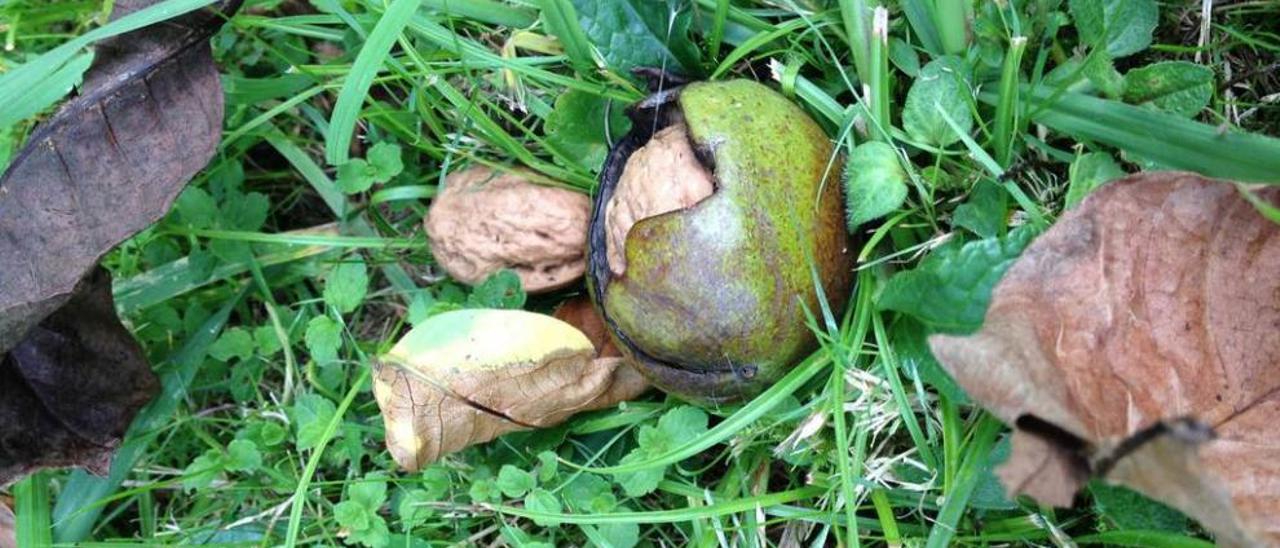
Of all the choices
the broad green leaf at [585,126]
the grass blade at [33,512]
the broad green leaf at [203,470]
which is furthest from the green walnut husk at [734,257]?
the grass blade at [33,512]

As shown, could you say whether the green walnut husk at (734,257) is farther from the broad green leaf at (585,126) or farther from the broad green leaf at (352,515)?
the broad green leaf at (352,515)

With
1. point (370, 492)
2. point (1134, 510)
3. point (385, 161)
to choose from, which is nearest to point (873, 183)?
point (1134, 510)

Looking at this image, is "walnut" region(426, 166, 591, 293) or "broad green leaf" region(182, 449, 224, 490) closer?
"walnut" region(426, 166, 591, 293)

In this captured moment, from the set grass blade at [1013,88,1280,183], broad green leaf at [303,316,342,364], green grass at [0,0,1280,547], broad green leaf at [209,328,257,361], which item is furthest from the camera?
broad green leaf at [209,328,257,361]

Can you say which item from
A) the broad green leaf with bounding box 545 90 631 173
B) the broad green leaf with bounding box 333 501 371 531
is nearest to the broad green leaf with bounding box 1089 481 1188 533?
the broad green leaf with bounding box 545 90 631 173

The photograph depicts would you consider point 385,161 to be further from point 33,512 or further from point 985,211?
point 985,211

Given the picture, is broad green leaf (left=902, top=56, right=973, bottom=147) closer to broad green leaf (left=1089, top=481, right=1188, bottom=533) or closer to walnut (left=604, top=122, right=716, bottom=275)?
walnut (left=604, top=122, right=716, bottom=275)
